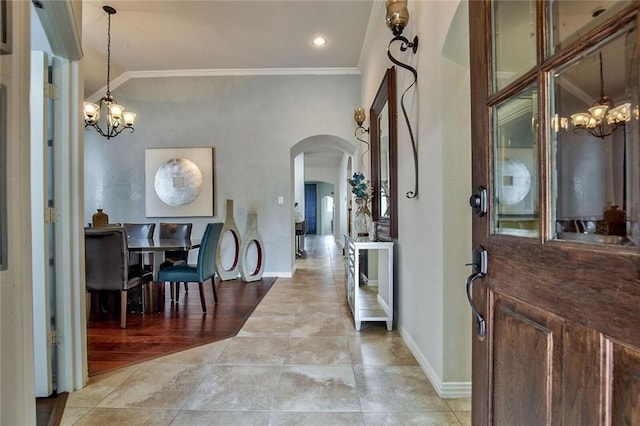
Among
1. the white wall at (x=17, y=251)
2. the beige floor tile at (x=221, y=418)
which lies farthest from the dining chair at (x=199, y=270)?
the white wall at (x=17, y=251)

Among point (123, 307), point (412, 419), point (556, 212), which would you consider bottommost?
point (412, 419)

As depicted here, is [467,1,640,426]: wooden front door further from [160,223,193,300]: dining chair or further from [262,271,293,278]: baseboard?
[262,271,293,278]: baseboard

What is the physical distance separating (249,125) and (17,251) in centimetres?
464

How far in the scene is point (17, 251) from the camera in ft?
3.71

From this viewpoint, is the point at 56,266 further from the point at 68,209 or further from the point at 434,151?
the point at 434,151

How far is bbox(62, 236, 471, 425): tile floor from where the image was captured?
1.73 meters

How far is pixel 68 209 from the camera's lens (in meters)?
1.97

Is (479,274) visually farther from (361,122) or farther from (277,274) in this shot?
(277,274)

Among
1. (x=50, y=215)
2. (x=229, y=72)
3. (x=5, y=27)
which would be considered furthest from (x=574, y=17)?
(x=229, y=72)

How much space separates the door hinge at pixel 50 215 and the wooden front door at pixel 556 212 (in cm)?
219

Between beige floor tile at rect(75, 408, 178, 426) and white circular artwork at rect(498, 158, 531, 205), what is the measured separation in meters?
1.85

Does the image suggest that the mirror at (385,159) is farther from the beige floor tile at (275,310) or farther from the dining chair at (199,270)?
the dining chair at (199,270)

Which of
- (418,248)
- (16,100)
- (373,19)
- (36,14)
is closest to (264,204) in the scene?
(373,19)

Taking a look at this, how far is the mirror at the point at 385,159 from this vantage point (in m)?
3.08
